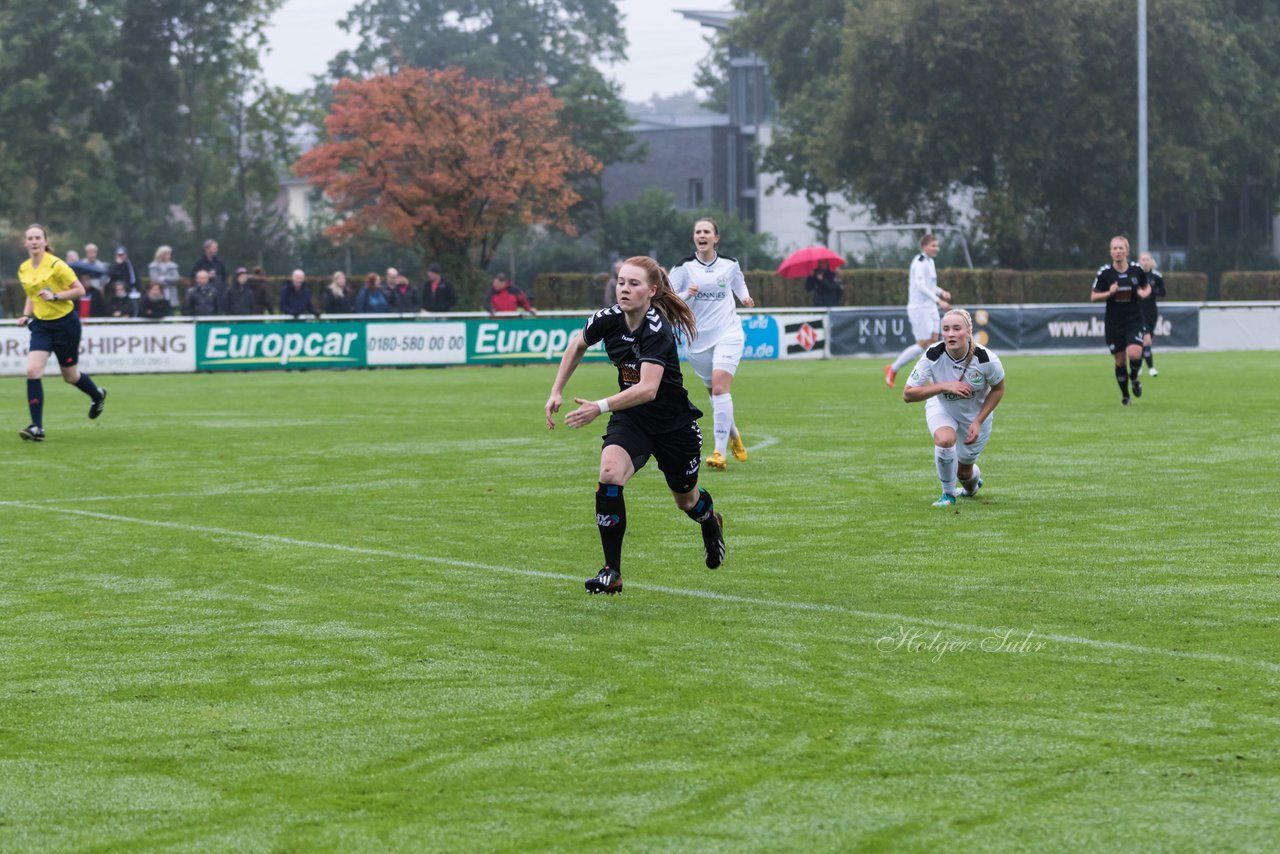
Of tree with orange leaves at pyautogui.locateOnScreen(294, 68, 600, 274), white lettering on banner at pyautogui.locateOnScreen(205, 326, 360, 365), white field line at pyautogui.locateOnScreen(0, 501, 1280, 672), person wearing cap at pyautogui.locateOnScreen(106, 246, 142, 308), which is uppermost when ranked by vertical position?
tree with orange leaves at pyautogui.locateOnScreen(294, 68, 600, 274)

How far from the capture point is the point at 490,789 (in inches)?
213

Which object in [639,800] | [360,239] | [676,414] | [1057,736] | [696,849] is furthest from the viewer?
[360,239]

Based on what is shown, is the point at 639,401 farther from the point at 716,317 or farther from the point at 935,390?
the point at 716,317

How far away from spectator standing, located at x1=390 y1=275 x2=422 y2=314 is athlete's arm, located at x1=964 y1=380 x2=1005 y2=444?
25.4 meters

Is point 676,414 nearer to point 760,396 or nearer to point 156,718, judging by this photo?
point 156,718

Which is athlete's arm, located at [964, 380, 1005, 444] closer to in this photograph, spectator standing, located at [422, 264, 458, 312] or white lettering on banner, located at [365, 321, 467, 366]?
white lettering on banner, located at [365, 321, 467, 366]

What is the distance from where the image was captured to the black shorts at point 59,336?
18.2 meters

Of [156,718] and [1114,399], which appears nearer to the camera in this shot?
[156,718]

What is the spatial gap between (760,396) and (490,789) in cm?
2048

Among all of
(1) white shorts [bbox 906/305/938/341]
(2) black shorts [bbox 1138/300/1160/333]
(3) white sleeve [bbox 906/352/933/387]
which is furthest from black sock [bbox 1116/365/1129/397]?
(3) white sleeve [bbox 906/352/933/387]

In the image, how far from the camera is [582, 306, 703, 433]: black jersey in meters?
9.05

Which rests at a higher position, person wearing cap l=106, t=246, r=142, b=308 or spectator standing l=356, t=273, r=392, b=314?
person wearing cap l=106, t=246, r=142, b=308

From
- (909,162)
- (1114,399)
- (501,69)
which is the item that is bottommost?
(1114,399)

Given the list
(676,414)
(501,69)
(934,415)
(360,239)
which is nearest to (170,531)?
(676,414)
